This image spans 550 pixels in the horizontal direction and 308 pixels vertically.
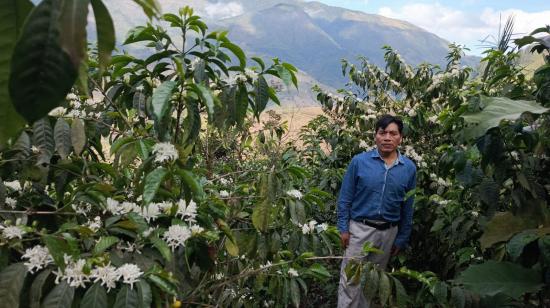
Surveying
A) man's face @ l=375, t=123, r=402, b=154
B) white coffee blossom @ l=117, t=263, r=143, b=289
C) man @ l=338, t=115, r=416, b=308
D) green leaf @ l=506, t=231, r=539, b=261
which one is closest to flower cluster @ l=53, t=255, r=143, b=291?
white coffee blossom @ l=117, t=263, r=143, b=289

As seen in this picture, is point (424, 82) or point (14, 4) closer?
point (14, 4)

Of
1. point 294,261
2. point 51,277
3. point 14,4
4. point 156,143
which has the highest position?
point 14,4

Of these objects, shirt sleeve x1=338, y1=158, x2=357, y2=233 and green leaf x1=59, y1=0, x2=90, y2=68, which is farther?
shirt sleeve x1=338, y1=158, x2=357, y2=233

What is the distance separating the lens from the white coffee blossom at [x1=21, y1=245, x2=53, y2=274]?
118 centimetres

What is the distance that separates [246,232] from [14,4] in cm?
180

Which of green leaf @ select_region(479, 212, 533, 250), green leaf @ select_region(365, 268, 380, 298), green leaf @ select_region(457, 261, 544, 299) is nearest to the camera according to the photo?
green leaf @ select_region(457, 261, 544, 299)

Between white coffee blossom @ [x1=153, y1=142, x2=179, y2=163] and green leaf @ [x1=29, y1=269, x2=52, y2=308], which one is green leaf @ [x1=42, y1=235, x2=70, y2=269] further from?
white coffee blossom @ [x1=153, y1=142, x2=179, y2=163]

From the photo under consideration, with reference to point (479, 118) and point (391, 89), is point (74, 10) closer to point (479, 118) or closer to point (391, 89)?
point (479, 118)

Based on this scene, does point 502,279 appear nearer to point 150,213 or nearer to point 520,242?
point 520,242

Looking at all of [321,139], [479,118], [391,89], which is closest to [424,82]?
[391,89]

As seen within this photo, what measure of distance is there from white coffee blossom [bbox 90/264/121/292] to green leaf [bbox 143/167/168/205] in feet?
0.69

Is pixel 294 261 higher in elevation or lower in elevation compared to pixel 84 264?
lower

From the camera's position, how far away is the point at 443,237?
3.26m

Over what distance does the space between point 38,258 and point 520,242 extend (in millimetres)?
1559
